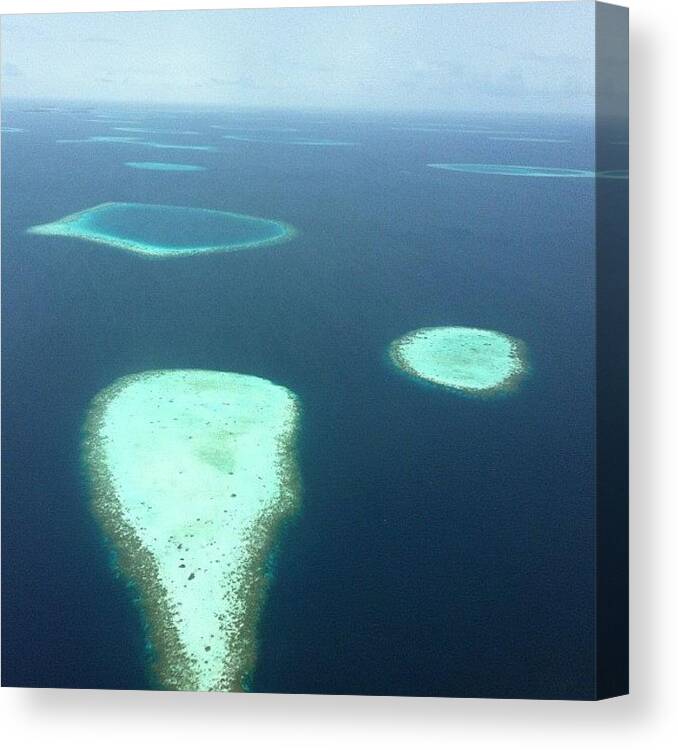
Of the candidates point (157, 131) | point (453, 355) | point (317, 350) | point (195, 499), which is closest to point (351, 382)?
point (317, 350)

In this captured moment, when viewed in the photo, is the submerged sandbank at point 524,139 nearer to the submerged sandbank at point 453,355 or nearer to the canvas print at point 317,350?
the canvas print at point 317,350

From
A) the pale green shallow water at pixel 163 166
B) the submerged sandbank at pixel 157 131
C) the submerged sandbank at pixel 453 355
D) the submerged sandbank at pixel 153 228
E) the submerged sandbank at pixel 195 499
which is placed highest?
the submerged sandbank at pixel 157 131

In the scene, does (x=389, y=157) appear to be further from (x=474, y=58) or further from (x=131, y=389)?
(x=131, y=389)

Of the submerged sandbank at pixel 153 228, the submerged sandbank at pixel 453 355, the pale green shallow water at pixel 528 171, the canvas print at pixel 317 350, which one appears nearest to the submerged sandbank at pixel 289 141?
the canvas print at pixel 317 350

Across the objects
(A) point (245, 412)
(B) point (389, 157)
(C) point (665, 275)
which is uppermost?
(B) point (389, 157)

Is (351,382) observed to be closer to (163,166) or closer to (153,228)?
(153,228)

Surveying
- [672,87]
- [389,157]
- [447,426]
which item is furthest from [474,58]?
[447,426]

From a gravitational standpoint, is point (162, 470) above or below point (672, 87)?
below
